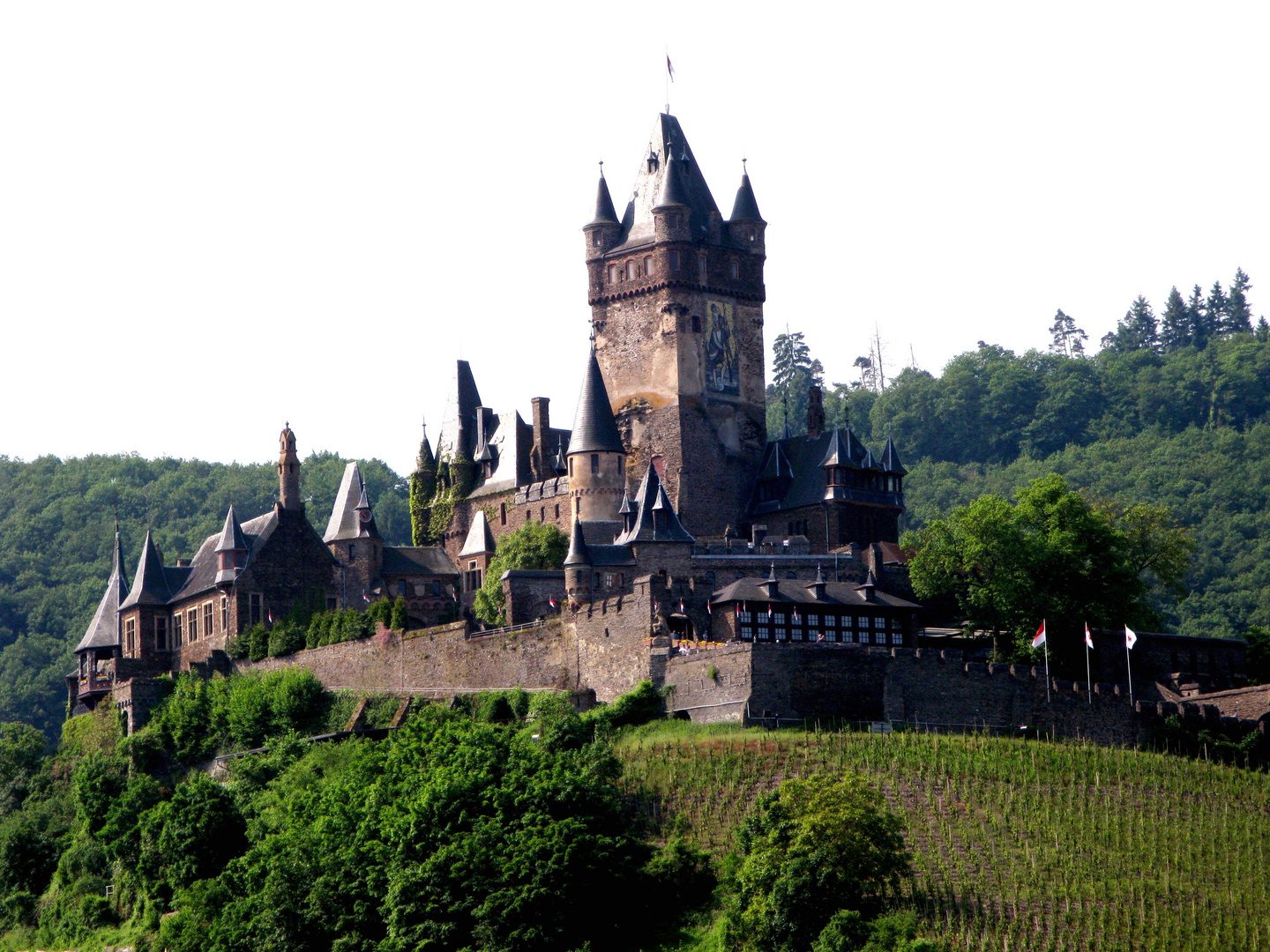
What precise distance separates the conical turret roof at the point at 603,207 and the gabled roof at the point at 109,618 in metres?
23.8

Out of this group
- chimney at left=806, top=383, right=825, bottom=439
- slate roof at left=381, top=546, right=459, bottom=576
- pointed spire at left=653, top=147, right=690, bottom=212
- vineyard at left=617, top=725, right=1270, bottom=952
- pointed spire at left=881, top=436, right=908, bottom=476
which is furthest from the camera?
chimney at left=806, top=383, right=825, bottom=439

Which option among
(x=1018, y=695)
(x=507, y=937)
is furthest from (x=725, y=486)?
(x=507, y=937)

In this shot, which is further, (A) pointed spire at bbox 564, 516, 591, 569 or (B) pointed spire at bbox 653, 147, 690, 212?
(B) pointed spire at bbox 653, 147, 690, 212

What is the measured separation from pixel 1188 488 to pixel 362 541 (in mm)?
57104

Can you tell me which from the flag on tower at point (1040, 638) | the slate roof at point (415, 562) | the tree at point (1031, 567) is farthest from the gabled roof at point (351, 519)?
the flag on tower at point (1040, 638)

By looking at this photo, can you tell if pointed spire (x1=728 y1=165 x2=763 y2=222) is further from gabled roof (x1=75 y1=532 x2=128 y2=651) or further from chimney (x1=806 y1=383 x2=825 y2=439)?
gabled roof (x1=75 y1=532 x2=128 y2=651)

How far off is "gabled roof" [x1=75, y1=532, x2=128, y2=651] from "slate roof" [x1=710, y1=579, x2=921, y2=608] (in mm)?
27086

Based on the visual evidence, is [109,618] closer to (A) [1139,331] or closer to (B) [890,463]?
(B) [890,463]

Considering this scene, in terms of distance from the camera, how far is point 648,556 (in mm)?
76562

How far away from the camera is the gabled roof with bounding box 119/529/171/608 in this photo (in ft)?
280

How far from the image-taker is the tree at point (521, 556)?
7950cm

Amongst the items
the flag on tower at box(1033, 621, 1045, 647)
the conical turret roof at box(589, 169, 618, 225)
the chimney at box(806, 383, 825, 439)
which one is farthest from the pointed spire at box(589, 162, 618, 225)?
the flag on tower at box(1033, 621, 1045, 647)

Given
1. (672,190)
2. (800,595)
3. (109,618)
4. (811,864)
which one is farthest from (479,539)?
(811,864)

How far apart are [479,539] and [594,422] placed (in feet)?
22.1
